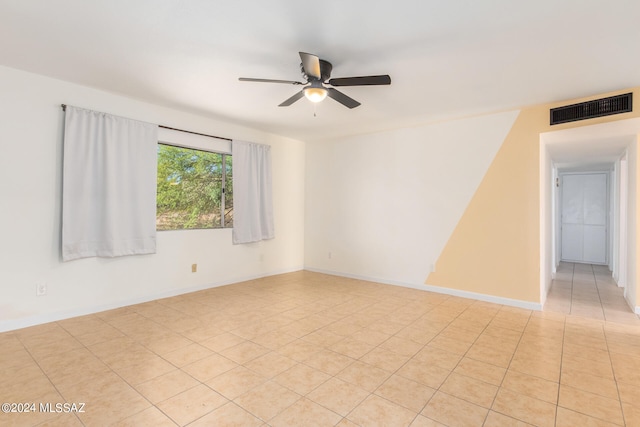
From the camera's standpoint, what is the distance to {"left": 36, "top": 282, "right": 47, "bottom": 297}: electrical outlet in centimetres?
326

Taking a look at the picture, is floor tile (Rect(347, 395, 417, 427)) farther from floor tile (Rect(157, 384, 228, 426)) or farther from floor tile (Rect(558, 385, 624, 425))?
floor tile (Rect(558, 385, 624, 425))

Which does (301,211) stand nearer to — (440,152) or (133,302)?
(440,152)

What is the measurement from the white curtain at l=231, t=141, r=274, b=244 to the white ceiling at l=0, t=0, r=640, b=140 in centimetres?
141

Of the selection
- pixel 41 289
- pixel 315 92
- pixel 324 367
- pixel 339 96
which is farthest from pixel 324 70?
pixel 41 289

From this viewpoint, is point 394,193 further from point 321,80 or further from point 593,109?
point 321,80

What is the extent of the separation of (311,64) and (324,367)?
91.7 inches

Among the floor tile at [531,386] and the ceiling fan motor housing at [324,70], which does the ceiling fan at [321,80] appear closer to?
the ceiling fan motor housing at [324,70]

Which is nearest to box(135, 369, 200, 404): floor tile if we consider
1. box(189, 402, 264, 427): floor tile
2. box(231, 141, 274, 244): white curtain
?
box(189, 402, 264, 427): floor tile

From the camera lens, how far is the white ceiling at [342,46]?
2.09 m

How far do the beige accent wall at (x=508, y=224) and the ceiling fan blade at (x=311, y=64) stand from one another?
2.90 meters

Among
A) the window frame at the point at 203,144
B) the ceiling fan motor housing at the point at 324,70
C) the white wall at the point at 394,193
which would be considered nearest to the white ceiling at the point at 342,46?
Result: the ceiling fan motor housing at the point at 324,70

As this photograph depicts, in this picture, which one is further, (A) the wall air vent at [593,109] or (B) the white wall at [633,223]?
(B) the white wall at [633,223]

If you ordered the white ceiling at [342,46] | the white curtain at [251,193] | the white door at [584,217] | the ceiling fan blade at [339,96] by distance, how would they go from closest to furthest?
the white ceiling at [342,46], the ceiling fan blade at [339,96], the white curtain at [251,193], the white door at [584,217]

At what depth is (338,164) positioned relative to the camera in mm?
5828
